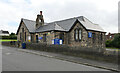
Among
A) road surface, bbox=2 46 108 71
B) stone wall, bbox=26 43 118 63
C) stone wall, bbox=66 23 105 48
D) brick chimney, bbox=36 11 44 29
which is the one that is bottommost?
road surface, bbox=2 46 108 71

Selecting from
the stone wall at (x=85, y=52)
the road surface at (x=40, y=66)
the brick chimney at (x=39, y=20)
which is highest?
the brick chimney at (x=39, y=20)

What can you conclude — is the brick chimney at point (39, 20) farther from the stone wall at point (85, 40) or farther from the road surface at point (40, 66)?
the road surface at point (40, 66)

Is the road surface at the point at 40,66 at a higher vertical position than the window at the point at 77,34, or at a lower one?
lower

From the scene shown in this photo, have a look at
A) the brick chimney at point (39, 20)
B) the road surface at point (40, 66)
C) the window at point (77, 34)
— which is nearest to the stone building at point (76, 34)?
the window at point (77, 34)

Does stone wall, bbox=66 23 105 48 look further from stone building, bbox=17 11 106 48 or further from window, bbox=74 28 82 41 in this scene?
window, bbox=74 28 82 41

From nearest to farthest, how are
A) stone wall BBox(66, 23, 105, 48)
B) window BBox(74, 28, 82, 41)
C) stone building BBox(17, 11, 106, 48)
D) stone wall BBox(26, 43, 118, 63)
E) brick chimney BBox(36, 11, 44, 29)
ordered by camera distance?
1. stone wall BBox(26, 43, 118, 63)
2. stone wall BBox(66, 23, 105, 48)
3. stone building BBox(17, 11, 106, 48)
4. window BBox(74, 28, 82, 41)
5. brick chimney BBox(36, 11, 44, 29)

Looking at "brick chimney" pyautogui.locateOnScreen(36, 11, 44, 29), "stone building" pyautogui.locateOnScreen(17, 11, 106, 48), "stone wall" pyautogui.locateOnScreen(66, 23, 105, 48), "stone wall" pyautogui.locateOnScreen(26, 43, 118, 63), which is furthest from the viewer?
"brick chimney" pyautogui.locateOnScreen(36, 11, 44, 29)

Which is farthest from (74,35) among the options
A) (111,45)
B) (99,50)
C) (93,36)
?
(111,45)

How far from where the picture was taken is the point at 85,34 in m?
21.1

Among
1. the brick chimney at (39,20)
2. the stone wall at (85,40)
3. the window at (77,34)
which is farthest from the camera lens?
the brick chimney at (39,20)

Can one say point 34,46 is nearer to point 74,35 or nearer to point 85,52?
point 74,35

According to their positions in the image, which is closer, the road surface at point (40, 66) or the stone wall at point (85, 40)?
the road surface at point (40, 66)

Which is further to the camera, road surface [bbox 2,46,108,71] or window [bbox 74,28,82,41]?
window [bbox 74,28,82,41]

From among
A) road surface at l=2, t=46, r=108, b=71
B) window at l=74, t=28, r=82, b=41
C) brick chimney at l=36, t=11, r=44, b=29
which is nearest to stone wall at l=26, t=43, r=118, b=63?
road surface at l=2, t=46, r=108, b=71
